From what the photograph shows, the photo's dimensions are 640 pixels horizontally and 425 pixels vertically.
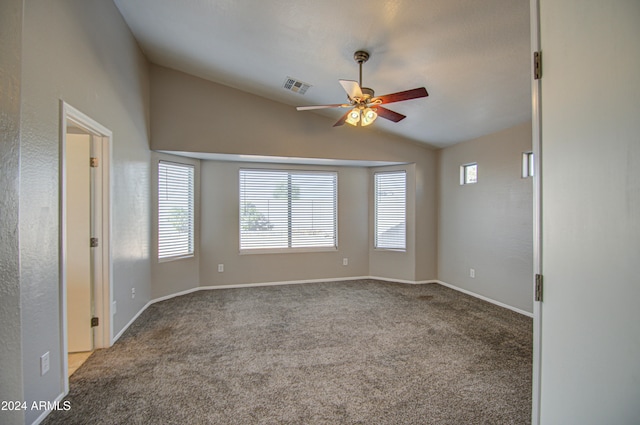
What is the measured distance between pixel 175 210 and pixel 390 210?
151 inches

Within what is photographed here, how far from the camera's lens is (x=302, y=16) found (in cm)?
266

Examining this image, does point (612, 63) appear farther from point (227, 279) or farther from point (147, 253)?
point (227, 279)

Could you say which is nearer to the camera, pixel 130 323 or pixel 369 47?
pixel 369 47

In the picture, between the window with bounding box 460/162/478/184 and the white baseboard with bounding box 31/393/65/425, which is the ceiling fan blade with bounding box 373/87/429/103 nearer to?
the window with bounding box 460/162/478/184

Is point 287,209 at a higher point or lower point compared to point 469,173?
lower

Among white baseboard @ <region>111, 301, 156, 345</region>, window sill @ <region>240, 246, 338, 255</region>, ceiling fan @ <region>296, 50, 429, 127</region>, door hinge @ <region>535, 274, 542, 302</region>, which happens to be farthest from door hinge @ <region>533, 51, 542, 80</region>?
window sill @ <region>240, 246, 338, 255</region>

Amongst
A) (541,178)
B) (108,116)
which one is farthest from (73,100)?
(541,178)

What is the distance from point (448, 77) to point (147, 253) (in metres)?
4.45

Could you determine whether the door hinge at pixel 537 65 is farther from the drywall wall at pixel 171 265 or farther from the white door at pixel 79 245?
the drywall wall at pixel 171 265

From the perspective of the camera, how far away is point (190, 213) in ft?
15.8

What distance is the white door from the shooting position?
9.24 ft

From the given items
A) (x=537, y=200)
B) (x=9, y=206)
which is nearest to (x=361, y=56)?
(x=537, y=200)

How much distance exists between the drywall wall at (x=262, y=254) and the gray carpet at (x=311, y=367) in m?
1.07

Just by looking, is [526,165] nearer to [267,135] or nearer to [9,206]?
[267,135]
